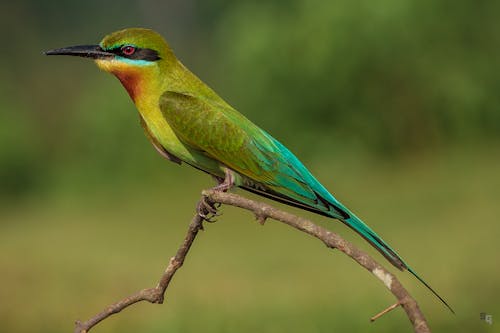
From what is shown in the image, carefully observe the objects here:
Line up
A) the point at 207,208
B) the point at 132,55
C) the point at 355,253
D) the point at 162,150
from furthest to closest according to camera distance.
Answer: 1. the point at 162,150
2. the point at 132,55
3. the point at 207,208
4. the point at 355,253

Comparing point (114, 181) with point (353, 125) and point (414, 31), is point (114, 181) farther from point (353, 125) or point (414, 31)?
point (414, 31)

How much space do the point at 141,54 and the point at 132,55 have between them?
0.04 m

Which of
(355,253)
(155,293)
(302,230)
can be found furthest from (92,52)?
(355,253)

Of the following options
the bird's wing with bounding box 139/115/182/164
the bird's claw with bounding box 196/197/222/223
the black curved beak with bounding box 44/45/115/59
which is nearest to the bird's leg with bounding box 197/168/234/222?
the bird's claw with bounding box 196/197/222/223

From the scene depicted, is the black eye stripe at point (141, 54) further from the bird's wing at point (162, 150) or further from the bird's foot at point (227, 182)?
the bird's foot at point (227, 182)

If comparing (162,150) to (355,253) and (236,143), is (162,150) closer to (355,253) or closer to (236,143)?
(236,143)

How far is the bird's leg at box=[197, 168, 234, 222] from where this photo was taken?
2.87 m

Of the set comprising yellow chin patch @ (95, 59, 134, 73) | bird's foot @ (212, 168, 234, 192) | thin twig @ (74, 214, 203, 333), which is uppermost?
yellow chin patch @ (95, 59, 134, 73)

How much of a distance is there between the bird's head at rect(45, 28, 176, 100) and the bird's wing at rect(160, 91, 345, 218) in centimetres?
10

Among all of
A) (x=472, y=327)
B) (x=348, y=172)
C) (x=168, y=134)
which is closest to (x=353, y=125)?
(x=348, y=172)

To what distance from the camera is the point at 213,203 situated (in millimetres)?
2926

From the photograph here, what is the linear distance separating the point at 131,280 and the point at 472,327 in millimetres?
2551

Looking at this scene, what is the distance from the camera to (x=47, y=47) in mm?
14375

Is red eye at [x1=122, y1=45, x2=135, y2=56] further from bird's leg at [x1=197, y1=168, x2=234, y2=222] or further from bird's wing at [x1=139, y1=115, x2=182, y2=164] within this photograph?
bird's leg at [x1=197, y1=168, x2=234, y2=222]
